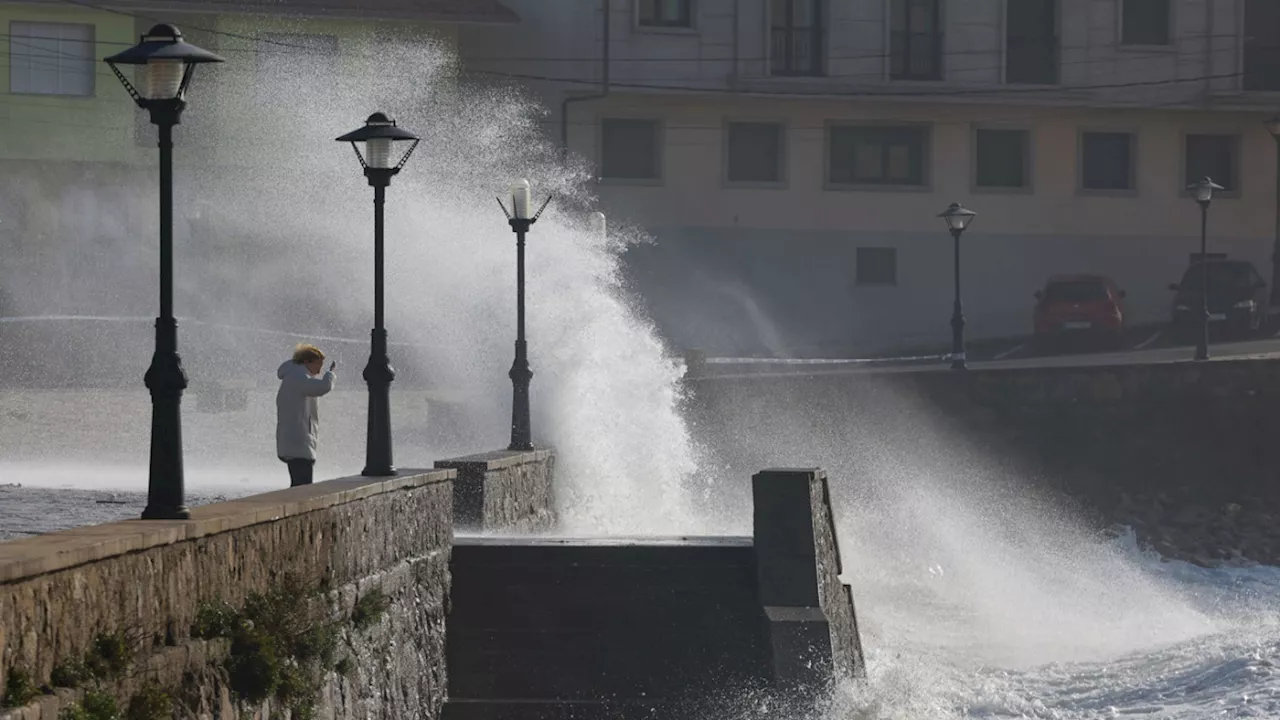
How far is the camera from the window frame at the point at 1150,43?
142 feet

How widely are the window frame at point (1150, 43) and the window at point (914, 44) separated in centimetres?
388

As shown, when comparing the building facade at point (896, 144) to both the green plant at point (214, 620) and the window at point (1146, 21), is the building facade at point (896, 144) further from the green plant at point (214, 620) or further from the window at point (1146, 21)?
the green plant at point (214, 620)

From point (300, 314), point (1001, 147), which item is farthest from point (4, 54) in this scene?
point (1001, 147)

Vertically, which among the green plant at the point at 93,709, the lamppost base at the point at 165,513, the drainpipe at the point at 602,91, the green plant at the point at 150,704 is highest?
the drainpipe at the point at 602,91

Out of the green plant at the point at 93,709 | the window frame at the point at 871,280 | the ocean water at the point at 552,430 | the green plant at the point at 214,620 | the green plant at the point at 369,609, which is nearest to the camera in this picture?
the green plant at the point at 93,709

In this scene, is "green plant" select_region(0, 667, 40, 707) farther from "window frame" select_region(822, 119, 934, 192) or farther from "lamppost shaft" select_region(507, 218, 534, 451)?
"window frame" select_region(822, 119, 934, 192)

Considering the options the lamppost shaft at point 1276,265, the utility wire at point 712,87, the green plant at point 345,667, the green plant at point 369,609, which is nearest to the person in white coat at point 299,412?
the green plant at point 369,609

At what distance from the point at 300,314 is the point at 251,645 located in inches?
1031

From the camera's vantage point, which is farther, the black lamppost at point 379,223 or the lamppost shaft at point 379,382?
the black lamppost at point 379,223

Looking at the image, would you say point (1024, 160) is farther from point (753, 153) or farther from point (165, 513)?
point (165, 513)

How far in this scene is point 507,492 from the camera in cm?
1634

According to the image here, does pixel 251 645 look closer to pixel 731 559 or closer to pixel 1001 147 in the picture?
pixel 731 559

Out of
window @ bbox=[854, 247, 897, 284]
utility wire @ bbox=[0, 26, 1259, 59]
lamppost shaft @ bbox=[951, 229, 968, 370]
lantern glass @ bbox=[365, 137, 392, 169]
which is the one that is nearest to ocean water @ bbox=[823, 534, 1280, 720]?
lantern glass @ bbox=[365, 137, 392, 169]

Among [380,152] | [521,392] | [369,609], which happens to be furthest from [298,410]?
[521,392]
